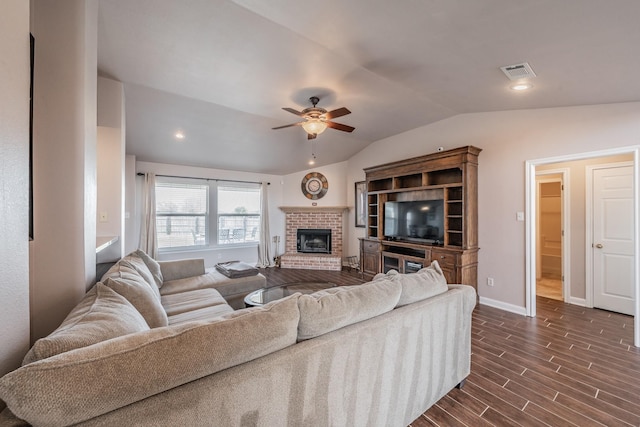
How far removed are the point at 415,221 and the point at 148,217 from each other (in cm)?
506

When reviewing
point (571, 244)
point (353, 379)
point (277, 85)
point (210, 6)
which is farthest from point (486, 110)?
point (353, 379)

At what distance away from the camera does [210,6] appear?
77.9 inches

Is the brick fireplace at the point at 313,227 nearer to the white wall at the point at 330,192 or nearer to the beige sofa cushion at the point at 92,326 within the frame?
the white wall at the point at 330,192

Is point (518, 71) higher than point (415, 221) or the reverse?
higher

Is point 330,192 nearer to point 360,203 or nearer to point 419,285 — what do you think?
point 360,203

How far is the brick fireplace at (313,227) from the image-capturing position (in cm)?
633

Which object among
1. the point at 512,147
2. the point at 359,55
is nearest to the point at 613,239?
the point at 512,147

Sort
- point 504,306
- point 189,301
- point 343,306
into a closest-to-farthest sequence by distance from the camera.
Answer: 1. point 343,306
2. point 189,301
3. point 504,306

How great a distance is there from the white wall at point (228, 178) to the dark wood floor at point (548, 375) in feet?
16.1

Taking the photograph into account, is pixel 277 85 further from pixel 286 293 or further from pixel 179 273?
pixel 179 273

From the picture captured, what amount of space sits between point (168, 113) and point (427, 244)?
14.2 feet

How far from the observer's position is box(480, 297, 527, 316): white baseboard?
350 centimetres

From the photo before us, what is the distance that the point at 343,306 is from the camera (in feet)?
4.38

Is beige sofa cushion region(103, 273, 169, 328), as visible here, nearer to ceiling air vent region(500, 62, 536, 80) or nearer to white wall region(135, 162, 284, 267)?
ceiling air vent region(500, 62, 536, 80)
